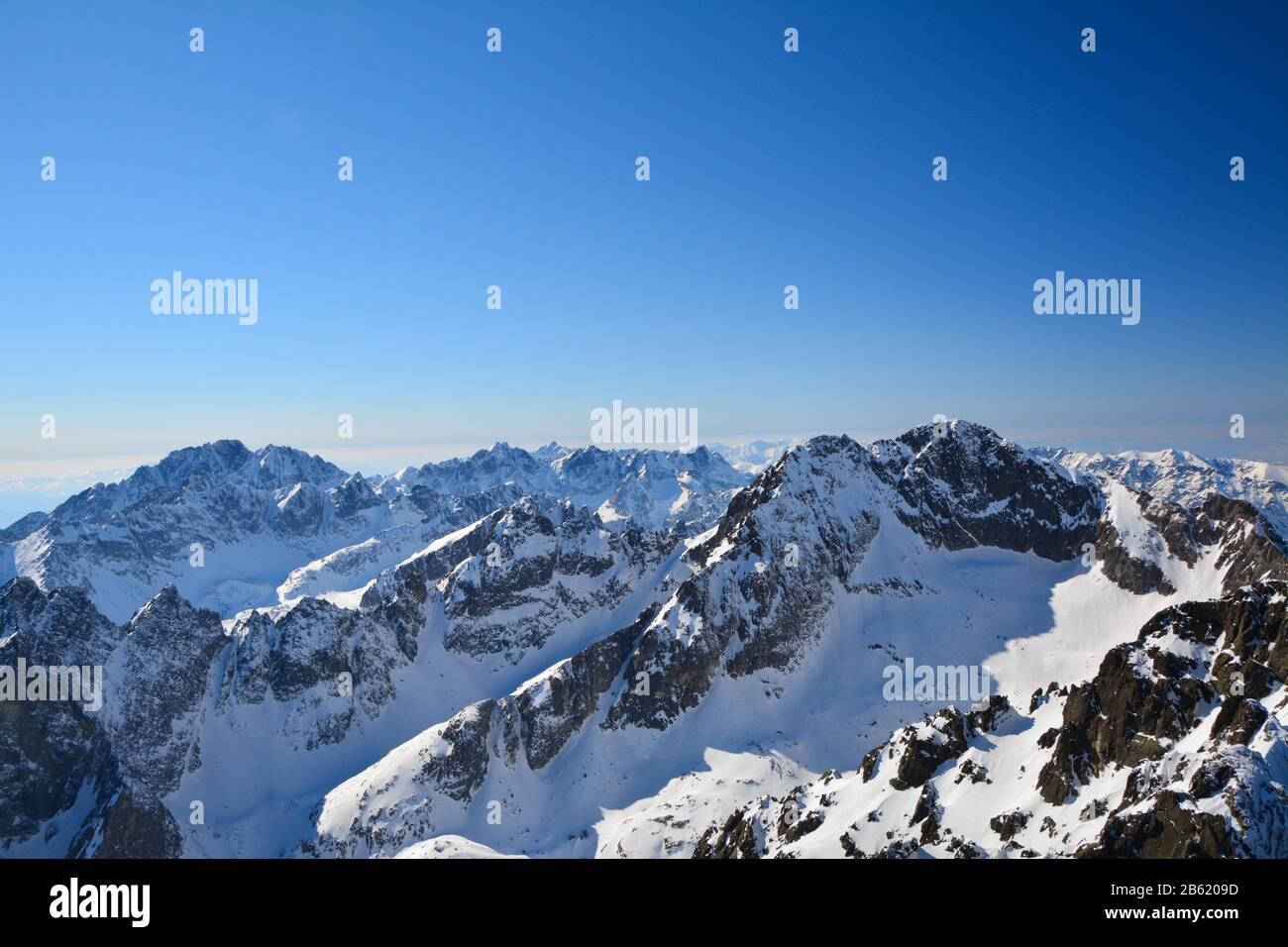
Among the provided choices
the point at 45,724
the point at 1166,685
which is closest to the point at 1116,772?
the point at 1166,685

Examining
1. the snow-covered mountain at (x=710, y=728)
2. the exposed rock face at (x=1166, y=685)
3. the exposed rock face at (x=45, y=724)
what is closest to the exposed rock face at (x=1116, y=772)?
the exposed rock face at (x=1166, y=685)

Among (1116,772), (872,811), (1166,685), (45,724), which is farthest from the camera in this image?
(45,724)

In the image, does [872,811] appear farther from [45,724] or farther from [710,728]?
[45,724]

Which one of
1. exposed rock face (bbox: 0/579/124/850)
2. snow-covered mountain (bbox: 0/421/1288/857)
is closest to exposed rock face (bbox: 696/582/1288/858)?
snow-covered mountain (bbox: 0/421/1288/857)

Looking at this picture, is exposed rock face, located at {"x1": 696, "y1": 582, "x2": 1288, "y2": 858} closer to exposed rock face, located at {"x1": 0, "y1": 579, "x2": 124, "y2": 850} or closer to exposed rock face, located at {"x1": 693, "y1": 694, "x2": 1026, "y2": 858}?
exposed rock face, located at {"x1": 693, "y1": 694, "x2": 1026, "y2": 858}

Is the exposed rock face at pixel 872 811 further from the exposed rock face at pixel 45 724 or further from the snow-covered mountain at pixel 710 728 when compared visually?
the exposed rock face at pixel 45 724
